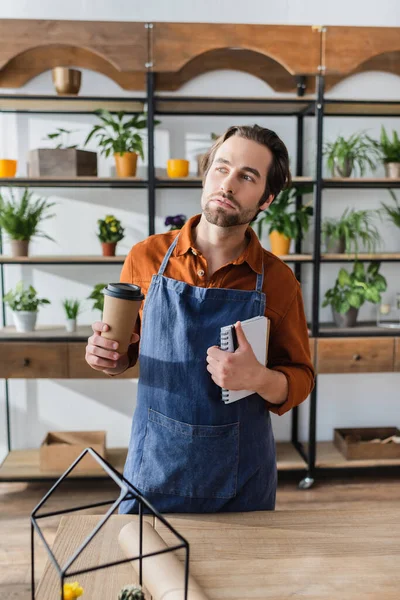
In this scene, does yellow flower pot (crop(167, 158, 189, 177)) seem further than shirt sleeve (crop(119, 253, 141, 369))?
Yes

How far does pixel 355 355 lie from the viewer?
3.25 m

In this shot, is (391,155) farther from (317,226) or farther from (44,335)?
(44,335)

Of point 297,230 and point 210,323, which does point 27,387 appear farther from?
point 210,323

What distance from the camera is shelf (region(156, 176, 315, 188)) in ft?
10.4

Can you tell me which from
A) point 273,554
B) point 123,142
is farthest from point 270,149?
point 123,142

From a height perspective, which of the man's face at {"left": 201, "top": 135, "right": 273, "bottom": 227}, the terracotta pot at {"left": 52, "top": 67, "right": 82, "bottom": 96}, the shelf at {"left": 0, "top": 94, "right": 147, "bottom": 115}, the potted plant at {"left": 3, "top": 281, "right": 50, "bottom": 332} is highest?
the terracotta pot at {"left": 52, "top": 67, "right": 82, "bottom": 96}

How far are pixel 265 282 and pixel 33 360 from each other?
1954mm

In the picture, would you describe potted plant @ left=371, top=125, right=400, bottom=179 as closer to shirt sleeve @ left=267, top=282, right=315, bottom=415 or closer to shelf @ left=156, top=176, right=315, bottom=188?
shelf @ left=156, top=176, right=315, bottom=188

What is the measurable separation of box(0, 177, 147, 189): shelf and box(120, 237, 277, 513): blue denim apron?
1.78 meters

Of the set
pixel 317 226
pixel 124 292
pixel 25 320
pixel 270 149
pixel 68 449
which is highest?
pixel 270 149

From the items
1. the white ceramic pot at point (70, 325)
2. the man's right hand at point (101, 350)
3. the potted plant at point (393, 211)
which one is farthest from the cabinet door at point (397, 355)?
the man's right hand at point (101, 350)

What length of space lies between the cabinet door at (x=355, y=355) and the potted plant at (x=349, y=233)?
0.52 m

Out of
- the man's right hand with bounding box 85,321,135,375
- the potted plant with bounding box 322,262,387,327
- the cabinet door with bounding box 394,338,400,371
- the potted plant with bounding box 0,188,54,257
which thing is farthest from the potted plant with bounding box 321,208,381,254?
the man's right hand with bounding box 85,321,135,375

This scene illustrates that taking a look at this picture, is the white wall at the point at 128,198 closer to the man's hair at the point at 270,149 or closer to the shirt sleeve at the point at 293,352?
the man's hair at the point at 270,149
